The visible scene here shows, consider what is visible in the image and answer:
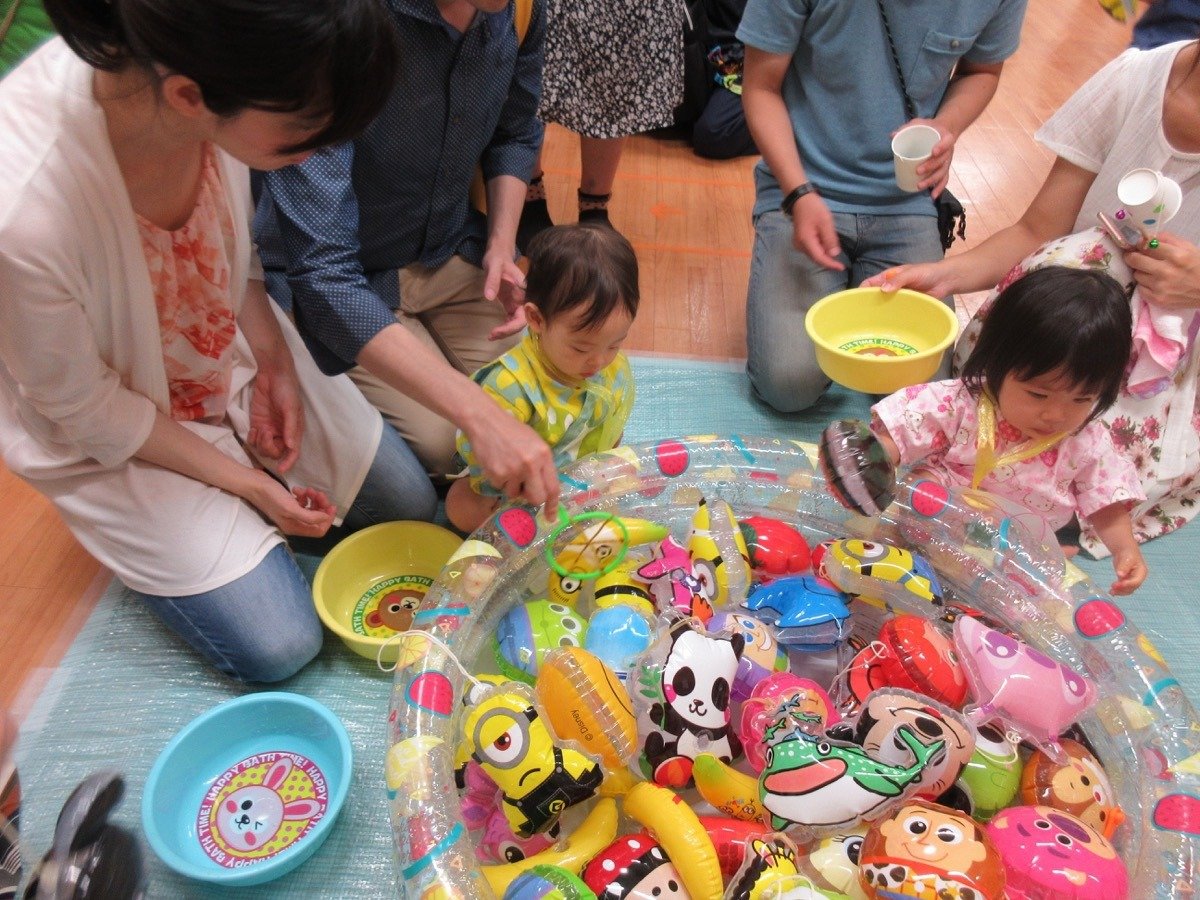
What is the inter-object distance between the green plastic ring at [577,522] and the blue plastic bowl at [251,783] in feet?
1.18

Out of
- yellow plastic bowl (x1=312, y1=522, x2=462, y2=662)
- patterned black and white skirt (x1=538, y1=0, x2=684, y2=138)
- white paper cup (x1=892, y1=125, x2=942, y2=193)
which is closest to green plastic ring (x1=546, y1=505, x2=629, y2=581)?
yellow plastic bowl (x1=312, y1=522, x2=462, y2=662)

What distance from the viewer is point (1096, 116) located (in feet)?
4.82

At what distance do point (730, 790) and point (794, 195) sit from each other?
45.2 inches

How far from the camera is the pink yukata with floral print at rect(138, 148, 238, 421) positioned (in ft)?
3.72

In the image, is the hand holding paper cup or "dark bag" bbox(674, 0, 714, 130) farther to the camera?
"dark bag" bbox(674, 0, 714, 130)

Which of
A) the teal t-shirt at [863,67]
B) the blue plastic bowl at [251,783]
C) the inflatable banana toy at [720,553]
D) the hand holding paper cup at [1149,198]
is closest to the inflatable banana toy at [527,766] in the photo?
the blue plastic bowl at [251,783]

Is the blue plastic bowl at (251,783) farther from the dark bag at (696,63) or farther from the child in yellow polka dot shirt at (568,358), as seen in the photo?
the dark bag at (696,63)

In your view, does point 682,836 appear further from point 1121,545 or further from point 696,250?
point 696,250

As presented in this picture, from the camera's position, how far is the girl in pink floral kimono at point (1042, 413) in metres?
1.20

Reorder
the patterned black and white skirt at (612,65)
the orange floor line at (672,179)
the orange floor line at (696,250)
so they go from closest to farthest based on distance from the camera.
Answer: the patterned black and white skirt at (612,65) → the orange floor line at (696,250) → the orange floor line at (672,179)

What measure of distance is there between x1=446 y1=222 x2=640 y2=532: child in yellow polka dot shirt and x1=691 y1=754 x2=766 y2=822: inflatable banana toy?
535 millimetres

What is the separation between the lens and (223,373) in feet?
4.26

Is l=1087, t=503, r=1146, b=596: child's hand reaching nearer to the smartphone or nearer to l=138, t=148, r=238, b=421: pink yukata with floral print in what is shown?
the smartphone

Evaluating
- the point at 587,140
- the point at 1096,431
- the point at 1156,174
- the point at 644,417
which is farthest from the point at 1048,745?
the point at 587,140
